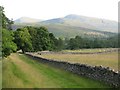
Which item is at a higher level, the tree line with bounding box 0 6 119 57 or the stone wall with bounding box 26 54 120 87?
the stone wall with bounding box 26 54 120 87

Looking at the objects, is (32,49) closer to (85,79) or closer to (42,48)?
(42,48)

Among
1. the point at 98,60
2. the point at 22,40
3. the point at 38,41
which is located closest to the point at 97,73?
the point at 98,60

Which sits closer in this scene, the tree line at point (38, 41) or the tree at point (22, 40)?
the tree at point (22, 40)

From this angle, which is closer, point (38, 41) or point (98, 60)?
point (98, 60)

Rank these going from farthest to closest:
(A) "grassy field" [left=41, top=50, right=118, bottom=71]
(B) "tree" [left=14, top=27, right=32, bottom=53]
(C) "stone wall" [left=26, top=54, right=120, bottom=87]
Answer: (B) "tree" [left=14, top=27, right=32, bottom=53]
(A) "grassy field" [left=41, top=50, right=118, bottom=71]
(C) "stone wall" [left=26, top=54, right=120, bottom=87]

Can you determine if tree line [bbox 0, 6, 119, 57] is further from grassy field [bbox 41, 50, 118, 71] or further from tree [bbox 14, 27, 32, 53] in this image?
grassy field [bbox 41, 50, 118, 71]

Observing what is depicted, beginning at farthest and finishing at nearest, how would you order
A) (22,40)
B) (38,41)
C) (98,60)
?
(38,41) → (22,40) → (98,60)

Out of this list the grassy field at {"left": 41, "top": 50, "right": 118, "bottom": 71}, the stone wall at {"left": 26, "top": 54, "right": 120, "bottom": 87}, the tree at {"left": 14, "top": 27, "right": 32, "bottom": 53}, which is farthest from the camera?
the tree at {"left": 14, "top": 27, "right": 32, "bottom": 53}

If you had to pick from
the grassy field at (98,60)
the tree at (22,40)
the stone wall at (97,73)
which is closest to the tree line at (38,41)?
the tree at (22,40)

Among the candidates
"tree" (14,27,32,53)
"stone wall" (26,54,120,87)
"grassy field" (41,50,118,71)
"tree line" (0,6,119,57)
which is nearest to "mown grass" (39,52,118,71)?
"grassy field" (41,50,118,71)

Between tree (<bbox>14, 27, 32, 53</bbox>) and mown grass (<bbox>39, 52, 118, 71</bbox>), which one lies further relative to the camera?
tree (<bbox>14, 27, 32, 53</bbox>)

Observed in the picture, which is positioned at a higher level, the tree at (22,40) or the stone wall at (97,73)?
the stone wall at (97,73)

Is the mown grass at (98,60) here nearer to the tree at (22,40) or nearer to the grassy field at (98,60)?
the grassy field at (98,60)

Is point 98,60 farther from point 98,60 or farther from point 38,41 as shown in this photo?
point 38,41
